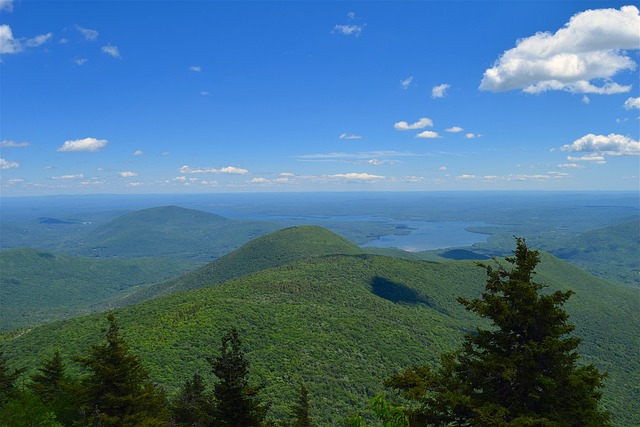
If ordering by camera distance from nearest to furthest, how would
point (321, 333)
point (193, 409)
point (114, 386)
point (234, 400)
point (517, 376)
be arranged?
point (517, 376) < point (234, 400) < point (114, 386) < point (193, 409) < point (321, 333)

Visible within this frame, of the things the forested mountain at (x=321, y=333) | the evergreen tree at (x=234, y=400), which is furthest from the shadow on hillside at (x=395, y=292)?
the evergreen tree at (x=234, y=400)

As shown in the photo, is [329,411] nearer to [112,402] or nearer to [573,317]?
[112,402]

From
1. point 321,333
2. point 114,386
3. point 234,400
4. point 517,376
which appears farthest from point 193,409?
point 321,333

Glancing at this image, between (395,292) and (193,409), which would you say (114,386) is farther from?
Answer: (395,292)

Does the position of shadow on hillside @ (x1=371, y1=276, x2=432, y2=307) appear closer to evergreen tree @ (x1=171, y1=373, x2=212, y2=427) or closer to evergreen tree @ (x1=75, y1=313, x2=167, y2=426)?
evergreen tree @ (x1=171, y1=373, x2=212, y2=427)

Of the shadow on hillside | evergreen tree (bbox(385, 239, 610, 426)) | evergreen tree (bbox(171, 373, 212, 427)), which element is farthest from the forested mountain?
evergreen tree (bbox(385, 239, 610, 426))

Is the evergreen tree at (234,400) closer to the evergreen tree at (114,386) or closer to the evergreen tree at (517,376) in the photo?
the evergreen tree at (114,386)

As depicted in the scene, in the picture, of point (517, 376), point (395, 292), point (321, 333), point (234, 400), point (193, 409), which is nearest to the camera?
point (517, 376)
